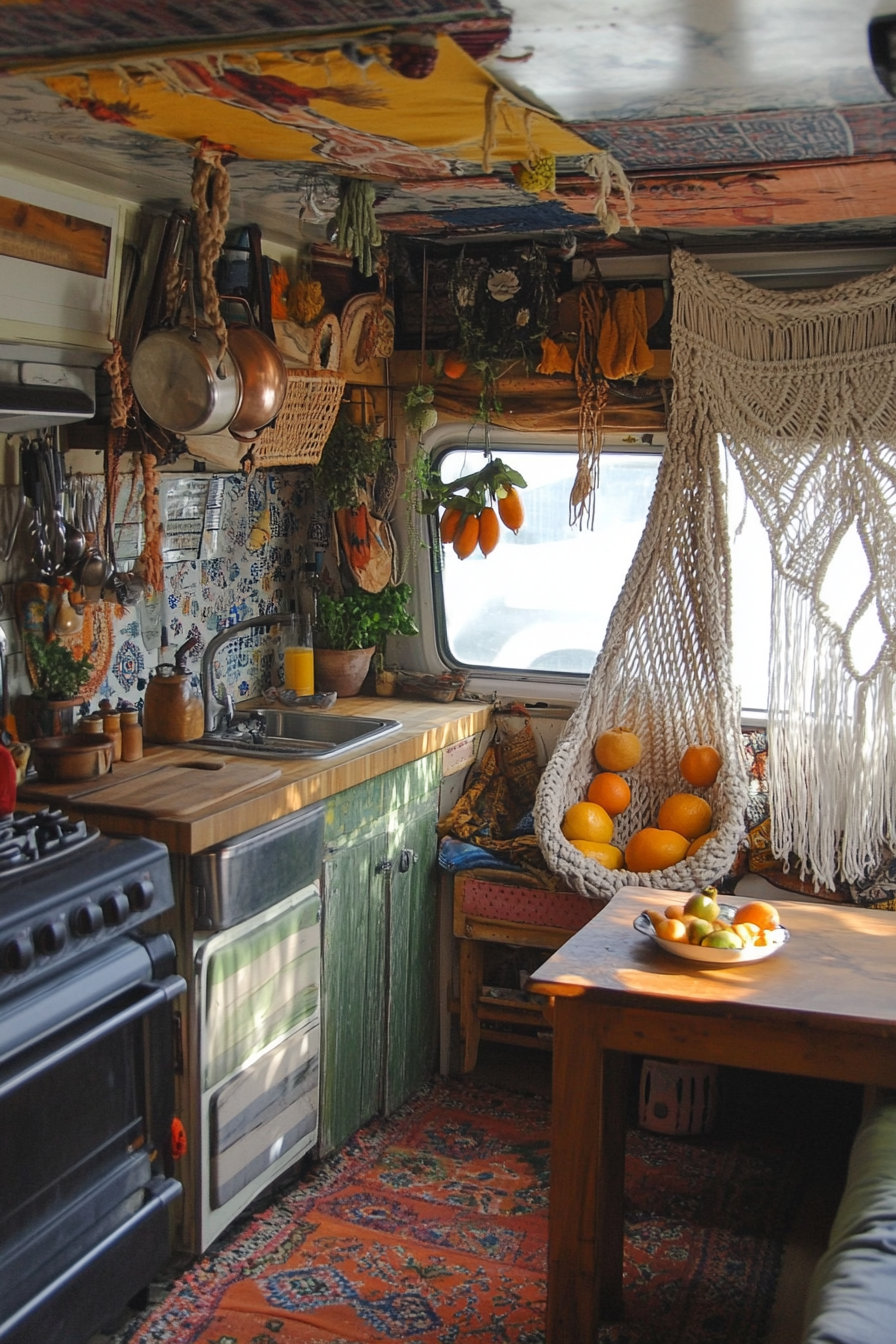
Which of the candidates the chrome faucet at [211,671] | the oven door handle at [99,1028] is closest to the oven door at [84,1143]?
the oven door handle at [99,1028]

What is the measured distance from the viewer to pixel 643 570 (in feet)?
13.0

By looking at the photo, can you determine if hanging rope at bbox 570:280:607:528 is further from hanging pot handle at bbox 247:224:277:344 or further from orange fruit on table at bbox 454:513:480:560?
hanging pot handle at bbox 247:224:277:344

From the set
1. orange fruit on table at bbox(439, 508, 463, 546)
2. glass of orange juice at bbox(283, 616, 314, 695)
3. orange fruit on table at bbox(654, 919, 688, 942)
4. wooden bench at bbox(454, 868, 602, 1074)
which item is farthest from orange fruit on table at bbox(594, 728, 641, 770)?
orange fruit on table at bbox(654, 919, 688, 942)

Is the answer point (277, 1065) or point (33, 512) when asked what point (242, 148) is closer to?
point (33, 512)

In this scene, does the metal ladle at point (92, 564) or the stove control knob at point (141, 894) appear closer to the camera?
the stove control knob at point (141, 894)

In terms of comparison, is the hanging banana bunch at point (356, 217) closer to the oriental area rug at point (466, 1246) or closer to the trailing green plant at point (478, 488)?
the trailing green plant at point (478, 488)

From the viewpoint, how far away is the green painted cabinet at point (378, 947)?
3426mm

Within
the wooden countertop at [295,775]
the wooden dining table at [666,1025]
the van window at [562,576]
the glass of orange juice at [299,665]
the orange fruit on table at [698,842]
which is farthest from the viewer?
the glass of orange juice at [299,665]

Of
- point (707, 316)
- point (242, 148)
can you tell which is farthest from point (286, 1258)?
point (707, 316)

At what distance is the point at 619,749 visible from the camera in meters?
3.95

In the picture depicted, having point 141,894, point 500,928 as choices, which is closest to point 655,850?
point 500,928

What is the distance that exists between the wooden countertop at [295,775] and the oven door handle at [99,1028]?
28 cm

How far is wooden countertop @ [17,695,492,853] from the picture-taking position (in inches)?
111

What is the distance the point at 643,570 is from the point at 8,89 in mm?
2252
